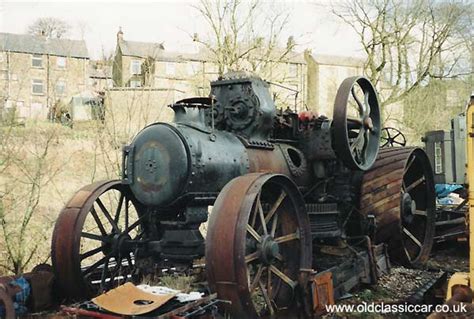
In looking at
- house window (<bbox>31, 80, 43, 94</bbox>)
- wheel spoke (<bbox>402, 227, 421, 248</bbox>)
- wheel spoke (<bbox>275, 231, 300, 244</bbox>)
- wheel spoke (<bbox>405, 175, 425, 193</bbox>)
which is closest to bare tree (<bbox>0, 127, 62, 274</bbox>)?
wheel spoke (<bbox>275, 231, 300, 244</bbox>)

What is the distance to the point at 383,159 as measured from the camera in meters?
7.60

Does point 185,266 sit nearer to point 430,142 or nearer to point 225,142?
point 225,142

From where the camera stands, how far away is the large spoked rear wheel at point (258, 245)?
4277mm

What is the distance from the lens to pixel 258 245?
473cm

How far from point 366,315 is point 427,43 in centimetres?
1846

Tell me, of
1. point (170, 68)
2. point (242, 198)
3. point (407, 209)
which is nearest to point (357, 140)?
point (407, 209)

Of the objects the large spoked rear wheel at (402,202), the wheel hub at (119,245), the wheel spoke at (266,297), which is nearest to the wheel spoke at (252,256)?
the wheel spoke at (266,297)

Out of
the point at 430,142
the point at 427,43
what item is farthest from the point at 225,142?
the point at 427,43

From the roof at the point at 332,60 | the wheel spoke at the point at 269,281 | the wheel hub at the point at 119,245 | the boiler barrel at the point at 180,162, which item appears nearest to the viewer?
the wheel spoke at the point at 269,281

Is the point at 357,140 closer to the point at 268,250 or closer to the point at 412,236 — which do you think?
the point at 412,236

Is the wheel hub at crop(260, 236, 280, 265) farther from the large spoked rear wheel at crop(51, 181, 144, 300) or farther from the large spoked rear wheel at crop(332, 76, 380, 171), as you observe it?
the large spoked rear wheel at crop(332, 76, 380, 171)

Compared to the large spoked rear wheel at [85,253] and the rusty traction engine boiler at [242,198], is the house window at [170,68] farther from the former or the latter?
the large spoked rear wheel at [85,253]

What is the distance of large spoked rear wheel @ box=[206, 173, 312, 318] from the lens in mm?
4277

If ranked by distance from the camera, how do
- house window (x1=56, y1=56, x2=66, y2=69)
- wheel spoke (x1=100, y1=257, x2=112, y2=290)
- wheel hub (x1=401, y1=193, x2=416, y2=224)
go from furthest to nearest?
house window (x1=56, y1=56, x2=66, y2=69) → wheel hub (x1=401, y1=193, x2=416, y2=224) → wheel spoke (x1=100, y1=257, x2=112, y2=290)
